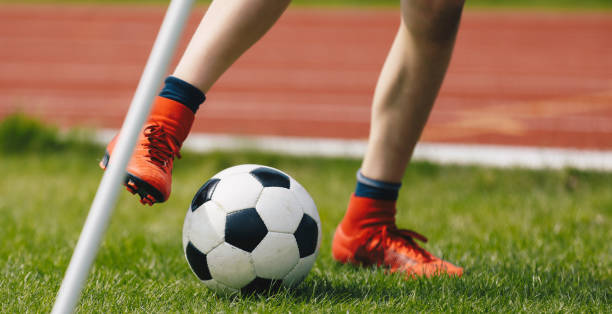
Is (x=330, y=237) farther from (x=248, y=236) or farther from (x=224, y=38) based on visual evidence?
(x=224, y=38)

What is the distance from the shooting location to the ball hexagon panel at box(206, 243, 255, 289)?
236 cm

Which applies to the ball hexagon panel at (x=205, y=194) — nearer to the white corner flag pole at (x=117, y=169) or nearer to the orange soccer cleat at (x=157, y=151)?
the orange soccer cleat at (x=157, y=151)

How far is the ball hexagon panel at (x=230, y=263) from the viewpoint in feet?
7.73

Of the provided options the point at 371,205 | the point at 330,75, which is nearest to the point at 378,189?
the point at 371,205

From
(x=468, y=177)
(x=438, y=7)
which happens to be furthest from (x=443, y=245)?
(x=468, y=177)

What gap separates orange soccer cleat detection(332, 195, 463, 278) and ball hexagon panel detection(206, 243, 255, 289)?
698 mm

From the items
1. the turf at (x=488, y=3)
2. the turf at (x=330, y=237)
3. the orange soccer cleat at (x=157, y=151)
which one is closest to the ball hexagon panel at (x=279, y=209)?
the turf at (x=330, y=237)

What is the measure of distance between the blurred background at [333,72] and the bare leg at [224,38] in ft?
13.0

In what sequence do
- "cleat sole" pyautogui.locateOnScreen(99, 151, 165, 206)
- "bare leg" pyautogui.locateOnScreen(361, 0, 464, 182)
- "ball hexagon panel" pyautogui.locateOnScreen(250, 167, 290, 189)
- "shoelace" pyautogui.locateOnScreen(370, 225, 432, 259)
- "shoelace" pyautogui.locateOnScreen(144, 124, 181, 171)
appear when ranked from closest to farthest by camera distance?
"cleat sole" pyautogui.locateOnScreen(99, 151, 165, 206), "shoelace" pyautogui.locateOnScreen(144, 124, 181, 171), "ball hexagon panel" pyautogui.locateOnScreen(250, 167, 290, 189), "bare leg" pyautogui.locateOnScreen(361, 0, 464, 182), "shoelace" pyautogui.locateOnScreen(370, 225, 432, 259)

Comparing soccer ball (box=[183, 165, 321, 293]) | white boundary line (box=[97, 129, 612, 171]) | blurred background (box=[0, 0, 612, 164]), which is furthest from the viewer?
blurred background (box=[0, 0, 612, 164])

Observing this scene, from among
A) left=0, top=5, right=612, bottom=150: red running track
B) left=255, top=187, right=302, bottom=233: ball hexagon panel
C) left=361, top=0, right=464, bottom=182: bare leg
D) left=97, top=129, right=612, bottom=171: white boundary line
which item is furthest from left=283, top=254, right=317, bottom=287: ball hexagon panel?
left=0, top=5, right=612, bottom=150: red running track

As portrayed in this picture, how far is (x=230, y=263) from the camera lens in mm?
2354

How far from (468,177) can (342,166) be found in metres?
1.03

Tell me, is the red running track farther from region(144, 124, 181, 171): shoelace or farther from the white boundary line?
region(144, 124, 181, 171): shoelace
